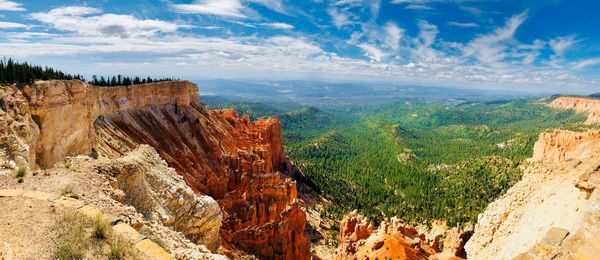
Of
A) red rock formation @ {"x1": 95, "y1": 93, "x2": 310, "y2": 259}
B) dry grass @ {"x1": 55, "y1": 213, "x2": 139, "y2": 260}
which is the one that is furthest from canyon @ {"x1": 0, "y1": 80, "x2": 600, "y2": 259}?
dry grass @ {"x1": 55, "y1": 213, "x2": 139, "y2": 260}

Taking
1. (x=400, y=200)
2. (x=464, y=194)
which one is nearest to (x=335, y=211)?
(x=400, y=200)

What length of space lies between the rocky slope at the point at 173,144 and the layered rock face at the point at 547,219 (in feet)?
43.2

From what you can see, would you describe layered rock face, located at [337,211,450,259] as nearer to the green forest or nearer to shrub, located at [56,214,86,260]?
the green forest

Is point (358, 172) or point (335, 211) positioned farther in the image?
point (358, 172)

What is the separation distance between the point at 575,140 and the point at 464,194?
21256mm

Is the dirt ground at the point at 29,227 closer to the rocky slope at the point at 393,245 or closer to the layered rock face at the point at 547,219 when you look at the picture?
the layered rock face at the point at 547,219

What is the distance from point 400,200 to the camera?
80.8 metres

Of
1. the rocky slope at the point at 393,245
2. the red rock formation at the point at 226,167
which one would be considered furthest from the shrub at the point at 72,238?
the rocky slope at the point at 393,245

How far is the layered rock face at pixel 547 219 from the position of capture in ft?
42.5

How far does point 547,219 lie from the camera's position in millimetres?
17766

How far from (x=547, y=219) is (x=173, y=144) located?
42781 mm

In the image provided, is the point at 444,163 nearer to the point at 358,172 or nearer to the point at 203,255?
the point at 358,172

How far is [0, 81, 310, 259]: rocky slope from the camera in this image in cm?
2002

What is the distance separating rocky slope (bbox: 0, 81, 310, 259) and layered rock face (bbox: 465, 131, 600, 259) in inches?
518
